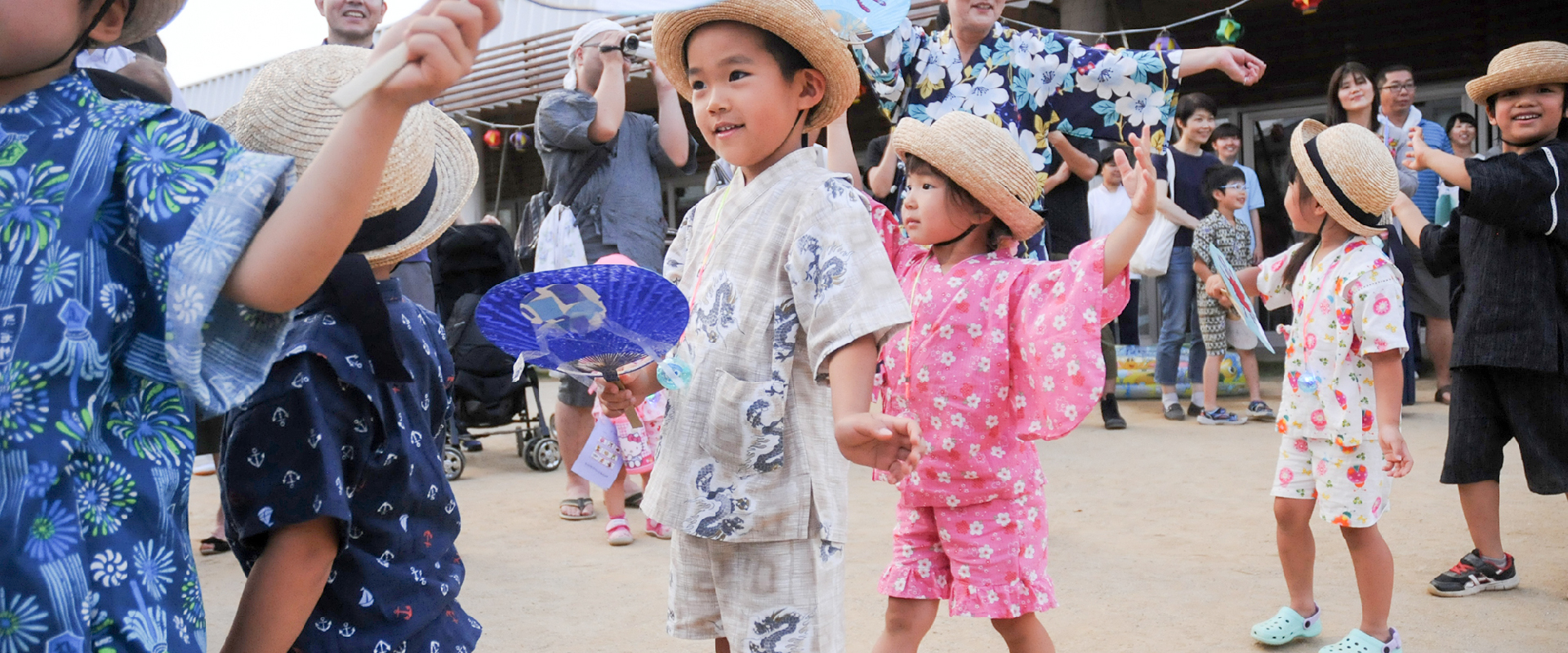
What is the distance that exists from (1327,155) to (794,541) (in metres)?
2.05

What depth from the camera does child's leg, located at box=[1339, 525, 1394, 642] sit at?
2.93 m

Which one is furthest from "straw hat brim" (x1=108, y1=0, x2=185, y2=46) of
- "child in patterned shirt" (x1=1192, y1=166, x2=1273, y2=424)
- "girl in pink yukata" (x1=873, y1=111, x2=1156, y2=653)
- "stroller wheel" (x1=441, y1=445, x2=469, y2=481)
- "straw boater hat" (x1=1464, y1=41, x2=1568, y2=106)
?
"child in patterned shirt" (x1=1192, y1=166, x2=1273, y2=424)

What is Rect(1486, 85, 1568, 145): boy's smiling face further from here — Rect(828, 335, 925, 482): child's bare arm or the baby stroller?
the baby stroller

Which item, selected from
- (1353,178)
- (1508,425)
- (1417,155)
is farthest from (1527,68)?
(1508,425)

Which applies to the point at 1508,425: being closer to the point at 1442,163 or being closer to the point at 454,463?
the point at 1442,163

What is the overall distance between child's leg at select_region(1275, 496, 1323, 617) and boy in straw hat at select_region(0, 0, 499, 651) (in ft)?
8.87

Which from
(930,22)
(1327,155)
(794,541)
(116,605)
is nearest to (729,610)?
(794,541)

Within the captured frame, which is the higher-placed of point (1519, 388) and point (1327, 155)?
point (1327, 155)

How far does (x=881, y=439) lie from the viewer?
1.70 meters


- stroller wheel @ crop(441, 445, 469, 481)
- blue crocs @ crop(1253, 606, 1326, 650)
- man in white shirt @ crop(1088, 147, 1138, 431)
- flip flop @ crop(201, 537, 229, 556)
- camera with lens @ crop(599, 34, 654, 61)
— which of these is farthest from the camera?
man in white shirt @ crop(1088, 147, 1138, 431)

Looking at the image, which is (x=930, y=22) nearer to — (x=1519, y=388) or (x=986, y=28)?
(x=986, y=28)

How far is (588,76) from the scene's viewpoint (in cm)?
454

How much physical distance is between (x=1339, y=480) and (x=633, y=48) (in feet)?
8.95

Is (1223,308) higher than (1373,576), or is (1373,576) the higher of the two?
(1373,576)
